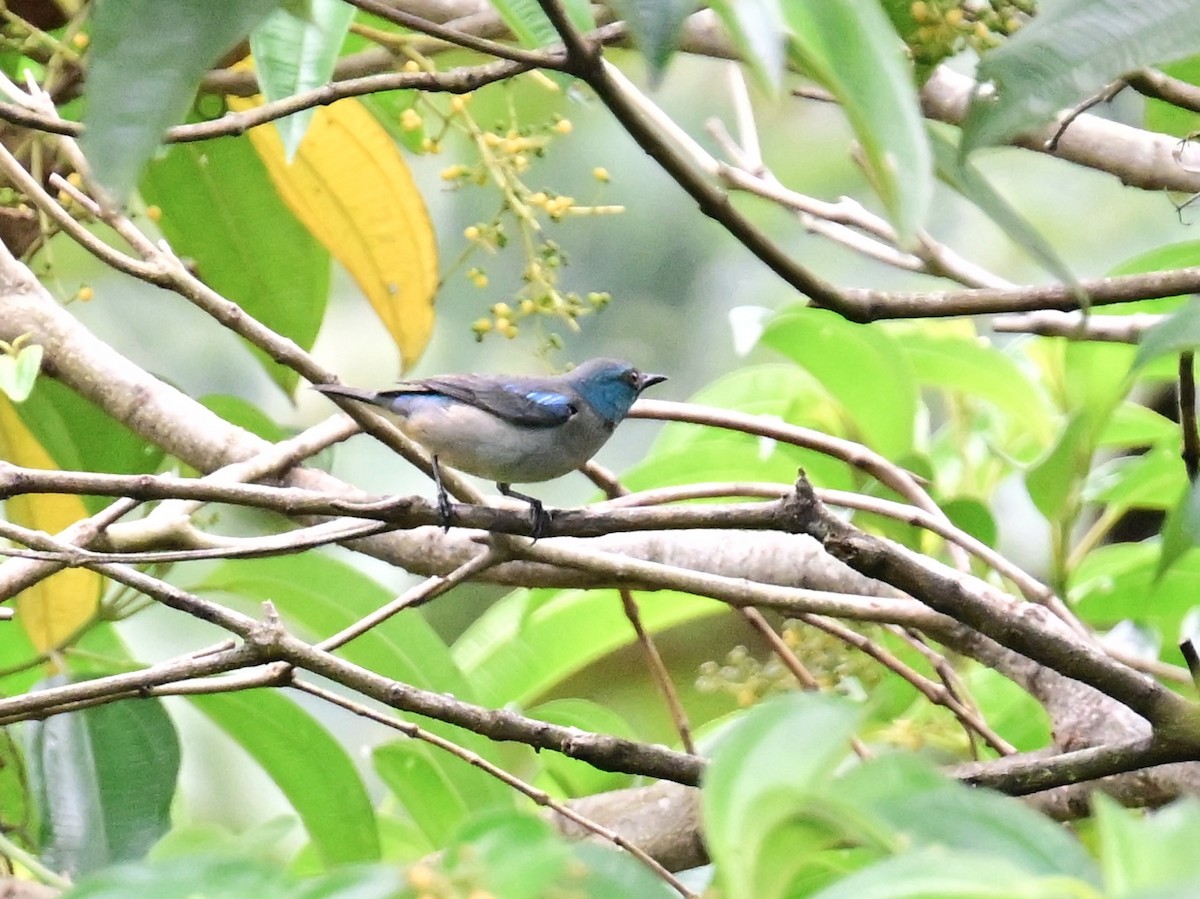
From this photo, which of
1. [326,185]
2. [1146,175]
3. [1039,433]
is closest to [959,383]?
[1039,433]

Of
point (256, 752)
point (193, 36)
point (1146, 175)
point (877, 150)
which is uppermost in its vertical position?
point (193, 36)

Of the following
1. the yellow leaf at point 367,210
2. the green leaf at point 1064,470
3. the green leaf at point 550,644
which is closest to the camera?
the green leaf at point 1064,470

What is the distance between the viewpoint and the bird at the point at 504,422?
2.24 metres

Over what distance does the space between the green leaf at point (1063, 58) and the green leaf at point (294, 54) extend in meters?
0.83

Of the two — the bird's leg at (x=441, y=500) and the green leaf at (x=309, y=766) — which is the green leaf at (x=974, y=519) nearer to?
the bird's leg at (x=441, y=500)

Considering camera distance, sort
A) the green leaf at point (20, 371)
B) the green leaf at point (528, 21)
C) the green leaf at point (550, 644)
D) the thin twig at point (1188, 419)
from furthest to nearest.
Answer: the green leaf at point (550, 644)
the green leaf at point (20, 371)
the thin twig at point (1188, 419)
the green leaf at point (528, 21)

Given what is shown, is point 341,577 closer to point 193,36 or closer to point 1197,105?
point 1197,105

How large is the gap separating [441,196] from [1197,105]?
3091 mm

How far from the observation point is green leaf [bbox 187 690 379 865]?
1714mm

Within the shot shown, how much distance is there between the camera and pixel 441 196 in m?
4.30

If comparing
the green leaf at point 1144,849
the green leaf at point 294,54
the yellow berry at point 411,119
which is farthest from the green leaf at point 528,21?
the yellow berry at point 411,119

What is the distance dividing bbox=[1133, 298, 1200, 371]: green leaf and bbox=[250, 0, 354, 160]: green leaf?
0.86m

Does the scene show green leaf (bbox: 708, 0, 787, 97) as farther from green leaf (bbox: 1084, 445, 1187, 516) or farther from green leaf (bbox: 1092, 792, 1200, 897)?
green leaf (bbox: 1084, 445, 1187, 516)

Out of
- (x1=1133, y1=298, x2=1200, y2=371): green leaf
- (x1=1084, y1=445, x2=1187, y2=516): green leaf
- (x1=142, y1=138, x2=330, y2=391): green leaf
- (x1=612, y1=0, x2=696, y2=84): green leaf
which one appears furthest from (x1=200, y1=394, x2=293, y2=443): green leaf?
(x1=612, y1=0, x2=696, y2=84): green leaf
